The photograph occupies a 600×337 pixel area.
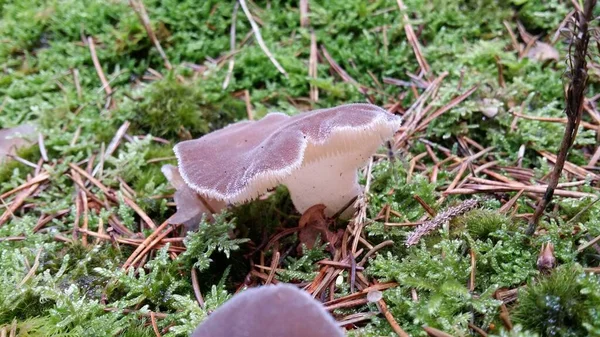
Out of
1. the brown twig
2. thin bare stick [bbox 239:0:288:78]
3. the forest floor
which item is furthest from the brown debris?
thin bare stick [bbox 239:0:288:78]

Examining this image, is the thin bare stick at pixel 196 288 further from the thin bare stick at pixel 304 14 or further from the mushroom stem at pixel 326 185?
the thin bare stick at pixel 304 14

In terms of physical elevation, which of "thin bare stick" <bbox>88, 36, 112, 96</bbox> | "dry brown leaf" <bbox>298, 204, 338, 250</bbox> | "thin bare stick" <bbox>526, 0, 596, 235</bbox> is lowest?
"dry brown leaf" <bbox>298, 204, 338, 250</bbox>

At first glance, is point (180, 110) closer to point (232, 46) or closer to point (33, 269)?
point (232, 46)

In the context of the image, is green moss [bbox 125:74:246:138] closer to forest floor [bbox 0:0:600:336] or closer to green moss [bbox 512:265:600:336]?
forest floor [bbox 0:0:600:336]

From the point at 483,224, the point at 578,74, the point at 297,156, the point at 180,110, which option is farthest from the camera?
the point at 180,110

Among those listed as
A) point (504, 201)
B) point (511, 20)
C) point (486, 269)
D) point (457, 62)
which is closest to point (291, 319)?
point (486, 269)

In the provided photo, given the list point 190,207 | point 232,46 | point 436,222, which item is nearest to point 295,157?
point 436,222

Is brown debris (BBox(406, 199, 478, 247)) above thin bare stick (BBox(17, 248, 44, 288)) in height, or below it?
above

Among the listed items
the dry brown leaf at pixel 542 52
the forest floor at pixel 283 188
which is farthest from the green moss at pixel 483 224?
the dry brown leaf at pixel 542 52
